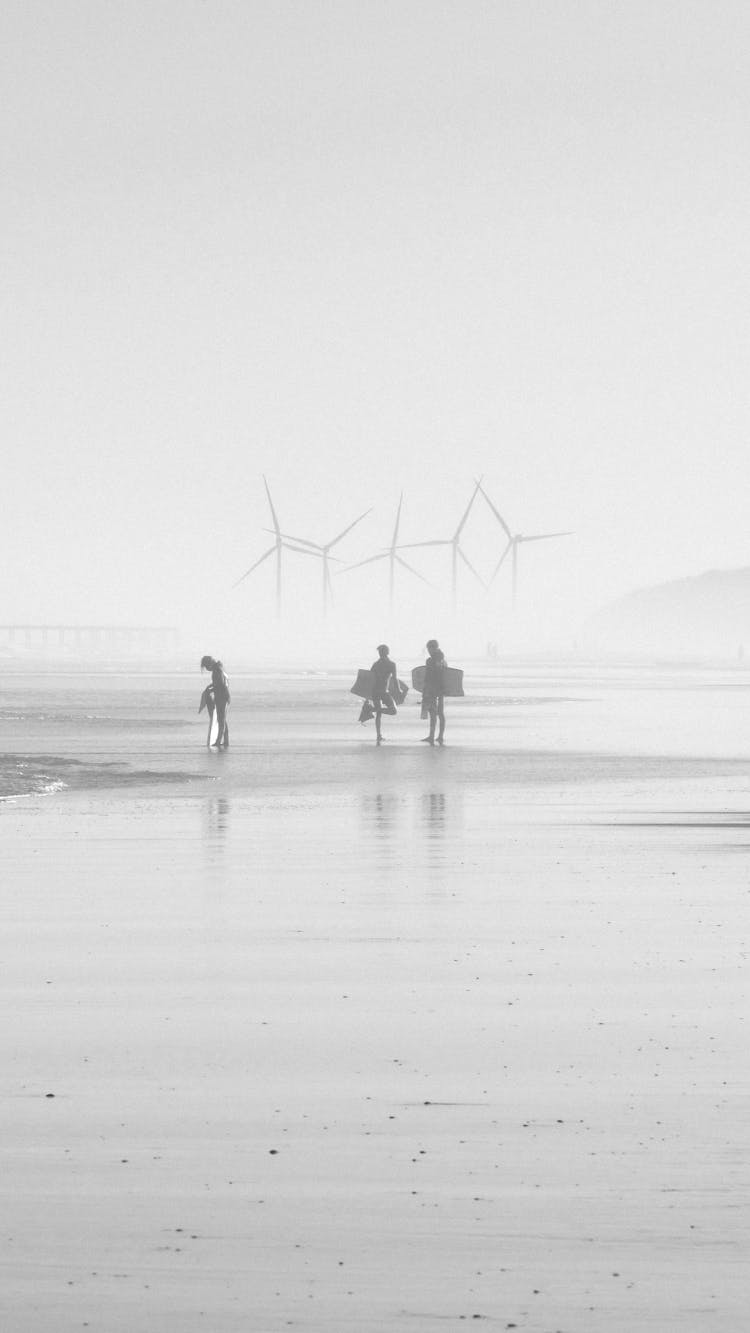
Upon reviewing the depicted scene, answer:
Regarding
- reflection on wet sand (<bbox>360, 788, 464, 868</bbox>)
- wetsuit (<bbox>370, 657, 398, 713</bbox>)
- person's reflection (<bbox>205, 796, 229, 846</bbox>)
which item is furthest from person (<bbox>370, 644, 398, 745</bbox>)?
person's reflection (<bbox>205, 796, 229, 846</bbox>)

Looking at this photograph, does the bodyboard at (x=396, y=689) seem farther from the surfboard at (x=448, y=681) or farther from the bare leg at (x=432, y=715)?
the bare leg at (x=432, y=715)

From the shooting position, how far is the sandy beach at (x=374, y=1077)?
6059 mm

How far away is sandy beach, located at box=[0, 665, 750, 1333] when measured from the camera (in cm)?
606

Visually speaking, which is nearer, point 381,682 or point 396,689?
point 381,682

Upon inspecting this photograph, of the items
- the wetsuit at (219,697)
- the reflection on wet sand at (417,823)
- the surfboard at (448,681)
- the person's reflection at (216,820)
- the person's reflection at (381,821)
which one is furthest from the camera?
the surfboard at (448,681)

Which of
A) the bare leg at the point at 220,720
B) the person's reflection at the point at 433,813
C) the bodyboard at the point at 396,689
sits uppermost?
the bodyboard at the point at 396,689

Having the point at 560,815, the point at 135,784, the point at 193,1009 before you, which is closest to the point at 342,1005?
the point at 193,1009

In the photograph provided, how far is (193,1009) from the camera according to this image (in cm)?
1074

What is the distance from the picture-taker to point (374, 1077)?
29.5 ft

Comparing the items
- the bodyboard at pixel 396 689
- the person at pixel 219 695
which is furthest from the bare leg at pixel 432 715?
the person at pixel 219 695

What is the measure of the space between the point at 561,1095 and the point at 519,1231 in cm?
209

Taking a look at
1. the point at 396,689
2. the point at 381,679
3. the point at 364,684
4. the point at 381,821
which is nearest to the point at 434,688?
the point at 381,679

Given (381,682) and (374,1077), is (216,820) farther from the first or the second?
(381,682)

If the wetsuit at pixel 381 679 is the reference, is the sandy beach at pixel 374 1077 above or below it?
below
